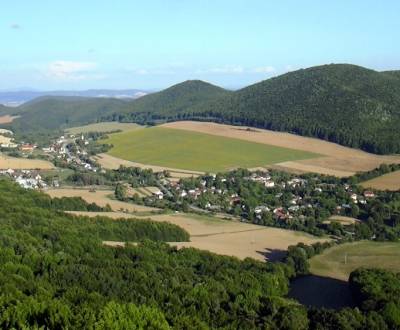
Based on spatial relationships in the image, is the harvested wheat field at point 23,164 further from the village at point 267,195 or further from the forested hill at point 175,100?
the forested hill at point 175,100

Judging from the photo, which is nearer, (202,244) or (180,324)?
(180,324)

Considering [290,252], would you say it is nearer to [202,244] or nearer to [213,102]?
[202,244]

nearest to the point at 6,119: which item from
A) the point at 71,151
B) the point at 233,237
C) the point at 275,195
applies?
the point at 71,151

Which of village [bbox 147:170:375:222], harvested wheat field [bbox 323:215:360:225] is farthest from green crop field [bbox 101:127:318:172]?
harvested wheat field [bbox 323:215:360:225]

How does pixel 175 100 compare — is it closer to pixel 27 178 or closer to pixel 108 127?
pixel 108 127

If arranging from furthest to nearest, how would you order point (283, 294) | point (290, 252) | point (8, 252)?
1. point (290, 252)
2. point (283, 294)
3. point (8, 252)

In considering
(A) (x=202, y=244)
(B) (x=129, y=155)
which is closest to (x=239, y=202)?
(A) (x=202, y=244)
